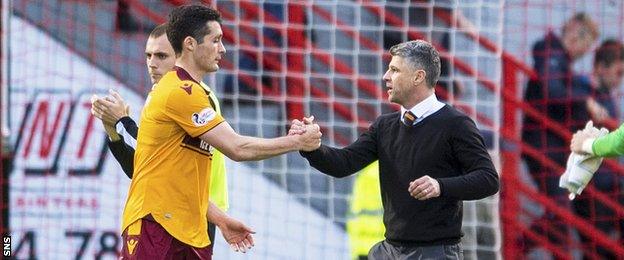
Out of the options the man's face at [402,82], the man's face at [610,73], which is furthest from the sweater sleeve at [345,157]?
the man's face at [610,73]

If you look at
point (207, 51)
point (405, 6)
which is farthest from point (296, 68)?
point (207, 51)

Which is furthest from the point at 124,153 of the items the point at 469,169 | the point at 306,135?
the point at 469,169

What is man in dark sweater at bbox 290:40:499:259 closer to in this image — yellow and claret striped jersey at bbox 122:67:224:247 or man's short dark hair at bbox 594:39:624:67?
yellow and claret striped jersey at bbox 122:67:224:247

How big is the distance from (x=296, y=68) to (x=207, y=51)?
3.80 metres

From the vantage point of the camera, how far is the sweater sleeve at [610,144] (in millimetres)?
6469

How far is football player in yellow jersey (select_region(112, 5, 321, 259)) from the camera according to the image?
20.1 ft

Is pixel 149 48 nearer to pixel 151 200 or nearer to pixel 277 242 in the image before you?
pixel 151 200

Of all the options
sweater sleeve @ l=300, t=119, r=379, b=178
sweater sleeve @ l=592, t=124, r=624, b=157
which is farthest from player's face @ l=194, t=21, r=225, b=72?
sweater sleeve @ l=592, t=124, r=624, b=157

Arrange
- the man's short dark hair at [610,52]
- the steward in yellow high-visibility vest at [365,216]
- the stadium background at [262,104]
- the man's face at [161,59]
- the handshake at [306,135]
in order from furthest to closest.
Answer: the man's short dark hair at [610,52], the stadium background at [262,104], the steward in yellow high-visibility vest at [365,216], the man's face at [161,59], the handshake at [306,135]

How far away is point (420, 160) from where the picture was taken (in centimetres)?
649

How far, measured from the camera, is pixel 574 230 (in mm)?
10164

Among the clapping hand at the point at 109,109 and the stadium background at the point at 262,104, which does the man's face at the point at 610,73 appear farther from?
the clapping hand at the point at 109,109

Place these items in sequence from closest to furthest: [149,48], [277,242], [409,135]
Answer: [409,135], [149,48], [277,242]

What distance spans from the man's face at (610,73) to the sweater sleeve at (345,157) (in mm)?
3838
